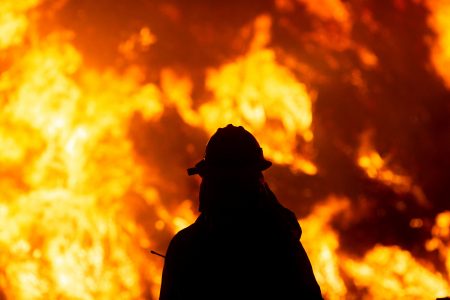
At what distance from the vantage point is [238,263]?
110 inches

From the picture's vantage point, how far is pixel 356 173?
1080cm

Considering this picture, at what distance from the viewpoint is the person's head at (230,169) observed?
3.10m

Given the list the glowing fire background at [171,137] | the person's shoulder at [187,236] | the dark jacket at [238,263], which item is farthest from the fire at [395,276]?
the person's shoulder at [187,236]

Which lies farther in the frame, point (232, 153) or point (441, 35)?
point (441, 35)

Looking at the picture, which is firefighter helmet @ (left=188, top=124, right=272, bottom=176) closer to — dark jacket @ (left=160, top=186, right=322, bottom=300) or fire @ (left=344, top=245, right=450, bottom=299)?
dark jacket @ (left=160, top=186, right=322, bottom=300)

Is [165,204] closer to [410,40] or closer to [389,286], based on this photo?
[389,286]

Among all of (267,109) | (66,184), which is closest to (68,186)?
(66,184)

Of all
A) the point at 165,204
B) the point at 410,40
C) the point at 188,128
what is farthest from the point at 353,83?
the point at 165,204

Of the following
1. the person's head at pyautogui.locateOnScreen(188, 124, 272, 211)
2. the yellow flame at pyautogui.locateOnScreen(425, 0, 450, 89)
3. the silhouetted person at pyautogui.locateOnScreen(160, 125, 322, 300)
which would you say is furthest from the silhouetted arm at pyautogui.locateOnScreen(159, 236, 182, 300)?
the yellow flame at pyautogui.locateOnScreen(425, 0, 450, 89)

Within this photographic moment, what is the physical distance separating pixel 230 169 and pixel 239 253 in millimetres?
555

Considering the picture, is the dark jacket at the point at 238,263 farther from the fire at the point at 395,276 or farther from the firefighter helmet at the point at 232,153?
the fire at the point at 395,276

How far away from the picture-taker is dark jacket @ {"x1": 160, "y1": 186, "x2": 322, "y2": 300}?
2.77m

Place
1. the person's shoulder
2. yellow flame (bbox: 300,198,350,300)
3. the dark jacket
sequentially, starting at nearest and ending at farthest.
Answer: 1. the dark jacket
2. the person's shoulder
3. yellow flame (bbox: 300,198,350,300)

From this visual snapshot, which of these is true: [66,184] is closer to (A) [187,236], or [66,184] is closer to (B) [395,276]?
(B) [395,276]
